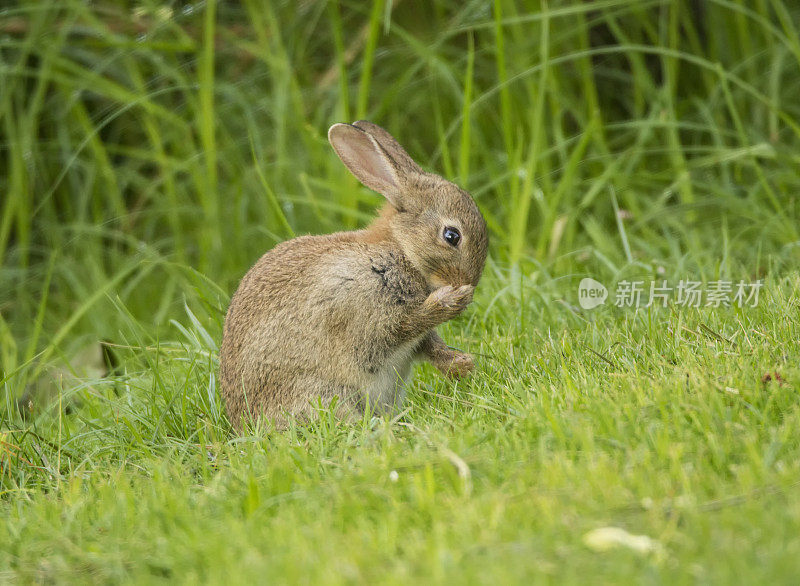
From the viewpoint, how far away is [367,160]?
5000mm

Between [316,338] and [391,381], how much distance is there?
0.42 meters

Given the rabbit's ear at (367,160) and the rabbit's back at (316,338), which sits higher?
the rabbit's ear at (367,160)

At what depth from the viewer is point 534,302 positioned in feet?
16.8

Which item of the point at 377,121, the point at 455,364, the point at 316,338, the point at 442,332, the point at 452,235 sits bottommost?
the point at 442,332

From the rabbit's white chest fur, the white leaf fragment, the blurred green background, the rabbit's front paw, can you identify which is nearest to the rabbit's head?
the rabbit's front paw

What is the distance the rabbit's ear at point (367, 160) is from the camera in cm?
490

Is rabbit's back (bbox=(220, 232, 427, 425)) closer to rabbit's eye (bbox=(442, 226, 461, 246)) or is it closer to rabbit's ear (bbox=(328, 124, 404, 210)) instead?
rabbit's eye (bbox=(442, 226, 461, 246))

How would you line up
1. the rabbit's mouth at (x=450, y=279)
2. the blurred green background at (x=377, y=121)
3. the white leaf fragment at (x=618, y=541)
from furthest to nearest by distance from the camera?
the blurred green background at (x=377, y=121)
the rabbit's mouth at (x=450, y=279)
the white leaf fragment at (x=618, y=541)

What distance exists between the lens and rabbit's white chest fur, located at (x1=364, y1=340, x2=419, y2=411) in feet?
14.3

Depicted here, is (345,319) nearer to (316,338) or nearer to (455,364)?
(316,338)

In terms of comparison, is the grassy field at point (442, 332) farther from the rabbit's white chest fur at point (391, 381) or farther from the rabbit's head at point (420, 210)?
the rabbit's head at point (420, 210)

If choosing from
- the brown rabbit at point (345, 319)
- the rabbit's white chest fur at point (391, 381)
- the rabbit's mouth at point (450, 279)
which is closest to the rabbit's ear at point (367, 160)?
the brown rabbit at point (345, 319)

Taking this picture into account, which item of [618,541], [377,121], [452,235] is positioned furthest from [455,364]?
[377,121]

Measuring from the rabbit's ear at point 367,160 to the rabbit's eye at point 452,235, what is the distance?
13.7 inches
